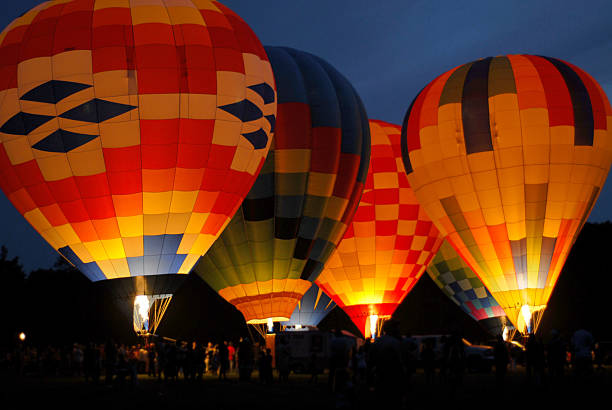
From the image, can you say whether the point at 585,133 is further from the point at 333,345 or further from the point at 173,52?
the point at 333,345

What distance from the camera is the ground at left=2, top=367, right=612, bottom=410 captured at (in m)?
10.5

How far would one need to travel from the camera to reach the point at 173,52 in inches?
675

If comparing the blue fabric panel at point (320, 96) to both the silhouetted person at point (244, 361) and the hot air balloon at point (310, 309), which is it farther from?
the hot air balloon at point (310, 309)

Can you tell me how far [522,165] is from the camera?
860 inches

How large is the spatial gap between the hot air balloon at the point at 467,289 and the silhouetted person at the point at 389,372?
68.4 ft

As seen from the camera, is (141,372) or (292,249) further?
(292,249)

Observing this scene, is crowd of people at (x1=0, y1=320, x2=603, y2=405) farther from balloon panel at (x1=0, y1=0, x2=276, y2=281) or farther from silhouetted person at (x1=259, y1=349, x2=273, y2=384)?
balloon panel at (x1=0, y1=0, x2=276, y2=281)

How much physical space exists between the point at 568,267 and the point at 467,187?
1947 cm

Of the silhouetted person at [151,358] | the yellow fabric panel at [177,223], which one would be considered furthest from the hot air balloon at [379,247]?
the yellow fabric panel at [177,223]

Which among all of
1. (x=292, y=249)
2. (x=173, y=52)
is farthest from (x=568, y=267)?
(x=173, y=52)

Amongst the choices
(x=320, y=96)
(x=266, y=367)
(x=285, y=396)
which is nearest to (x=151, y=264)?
(x=266, y=367)

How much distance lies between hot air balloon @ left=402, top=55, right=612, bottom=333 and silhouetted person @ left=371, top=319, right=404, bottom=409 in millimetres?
14197

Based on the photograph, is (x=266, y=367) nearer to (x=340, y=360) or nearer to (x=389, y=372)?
(x=340, y=360)

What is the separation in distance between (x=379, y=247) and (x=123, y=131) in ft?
39.3
